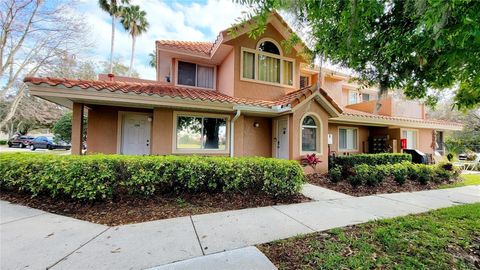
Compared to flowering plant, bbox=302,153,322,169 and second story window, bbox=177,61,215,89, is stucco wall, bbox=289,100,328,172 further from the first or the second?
second story window, bbox=177,61,215,89

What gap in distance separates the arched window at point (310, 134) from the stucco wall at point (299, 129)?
251 mm

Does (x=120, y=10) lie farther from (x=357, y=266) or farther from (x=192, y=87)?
(x=357, y=266)

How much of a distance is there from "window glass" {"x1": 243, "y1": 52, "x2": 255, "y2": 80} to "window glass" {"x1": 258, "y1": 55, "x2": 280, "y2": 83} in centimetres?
36

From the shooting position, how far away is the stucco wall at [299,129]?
9.16 m

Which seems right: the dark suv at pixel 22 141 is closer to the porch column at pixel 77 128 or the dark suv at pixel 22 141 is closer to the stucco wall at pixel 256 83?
the porch column at pixel 77 128

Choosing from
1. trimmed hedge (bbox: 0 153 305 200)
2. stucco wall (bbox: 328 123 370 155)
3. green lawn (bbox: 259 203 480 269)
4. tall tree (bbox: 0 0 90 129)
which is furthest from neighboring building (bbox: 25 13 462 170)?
tall tree (bbox: 0 0 90 129)

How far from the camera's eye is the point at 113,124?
30.4 ft

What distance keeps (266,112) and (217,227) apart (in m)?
6.21

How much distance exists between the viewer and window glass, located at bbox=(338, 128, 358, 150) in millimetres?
13734

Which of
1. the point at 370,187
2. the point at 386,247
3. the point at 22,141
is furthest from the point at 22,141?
the point at 386,247

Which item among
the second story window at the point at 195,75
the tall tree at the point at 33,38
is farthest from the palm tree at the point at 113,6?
the second story window at the point at 195,75

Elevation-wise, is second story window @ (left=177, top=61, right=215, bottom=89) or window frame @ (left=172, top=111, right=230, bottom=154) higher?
second story window @ (left=177, top=61, right=215, bottom=89)

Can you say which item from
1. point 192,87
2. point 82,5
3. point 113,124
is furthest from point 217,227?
point 82,5

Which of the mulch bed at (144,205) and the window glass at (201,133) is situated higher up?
the window glass at (201,133)
